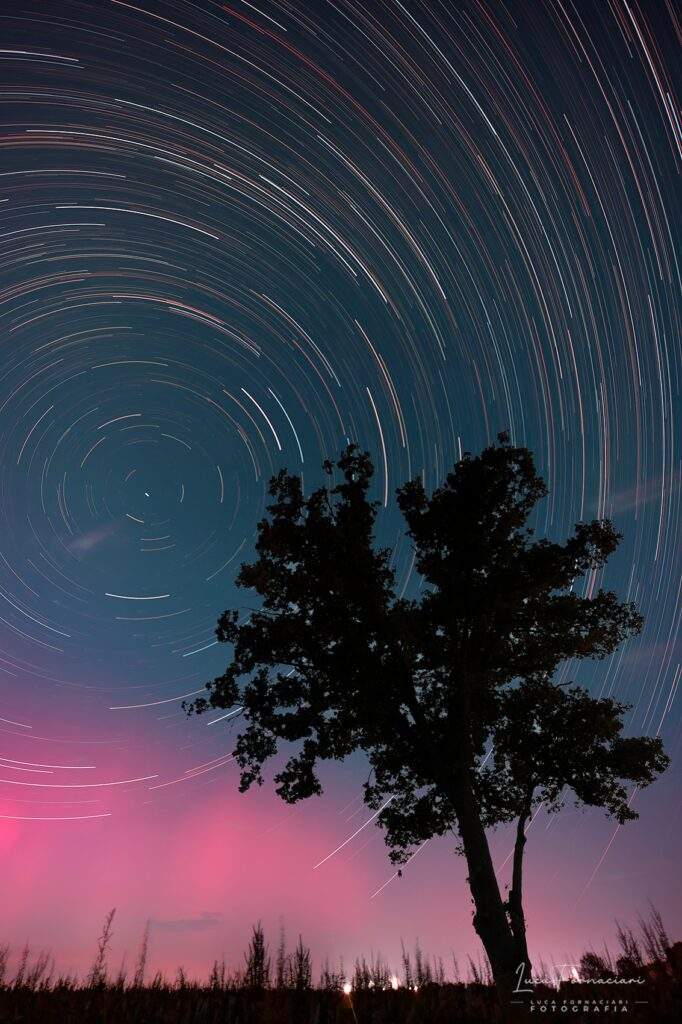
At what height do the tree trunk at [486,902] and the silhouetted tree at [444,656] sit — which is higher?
the silhouetted tree at [444,656]

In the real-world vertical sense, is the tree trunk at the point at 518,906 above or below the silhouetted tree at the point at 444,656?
below

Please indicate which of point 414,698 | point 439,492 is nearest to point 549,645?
point 414,698

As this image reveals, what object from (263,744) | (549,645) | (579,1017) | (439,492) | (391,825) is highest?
(439,492)

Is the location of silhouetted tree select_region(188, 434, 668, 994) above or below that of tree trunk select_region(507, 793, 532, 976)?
above

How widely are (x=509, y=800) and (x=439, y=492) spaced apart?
34.0 feet

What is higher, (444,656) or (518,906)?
(444,656)

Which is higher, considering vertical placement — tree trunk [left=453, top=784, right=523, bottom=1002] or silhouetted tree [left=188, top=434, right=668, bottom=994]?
silhouetted tree [left=188, top=434, right=668, bottom=994]

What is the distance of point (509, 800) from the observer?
17.7 m

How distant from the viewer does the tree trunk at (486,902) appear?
43.4 ft

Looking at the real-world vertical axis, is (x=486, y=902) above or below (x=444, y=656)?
below

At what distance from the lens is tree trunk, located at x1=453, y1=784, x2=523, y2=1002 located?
43.4 ft

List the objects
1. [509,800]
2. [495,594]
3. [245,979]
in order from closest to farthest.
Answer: [245,979]
[495,594]
[509,800]

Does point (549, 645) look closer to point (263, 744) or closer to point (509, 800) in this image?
point (509, 800)

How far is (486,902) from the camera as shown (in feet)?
45.3
